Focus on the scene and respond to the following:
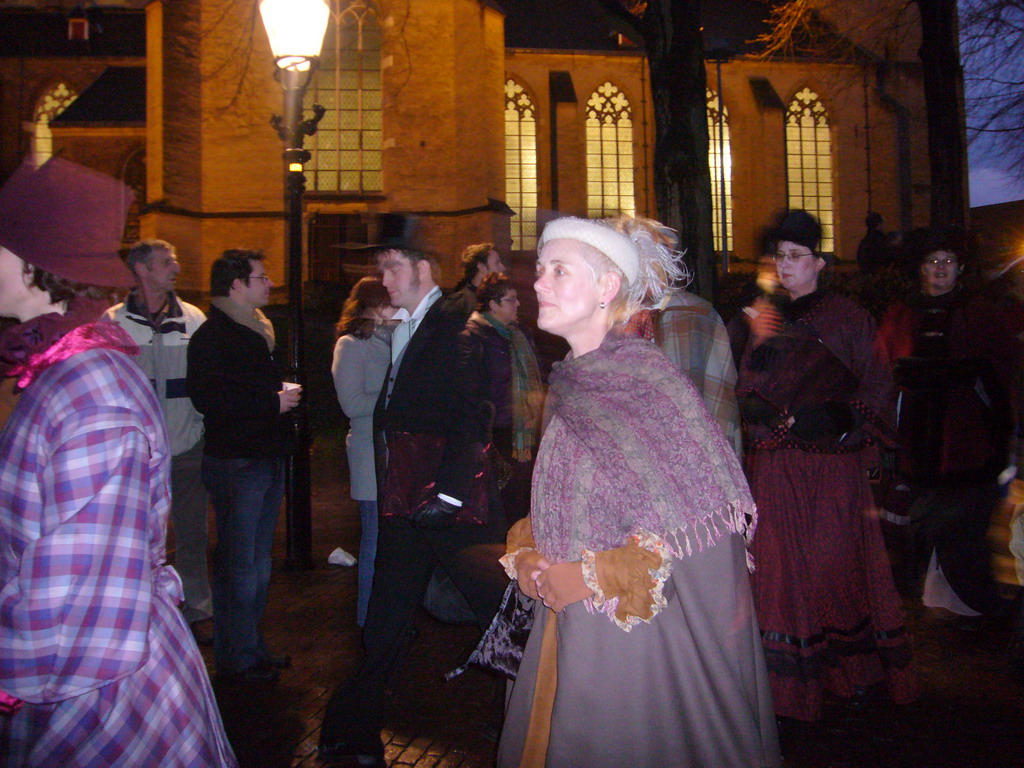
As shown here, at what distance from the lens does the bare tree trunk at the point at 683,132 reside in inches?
320

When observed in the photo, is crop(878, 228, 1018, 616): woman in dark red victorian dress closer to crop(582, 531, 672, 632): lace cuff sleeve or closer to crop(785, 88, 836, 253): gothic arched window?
crop(582, 531, 672, 632): lace cuff sleeve

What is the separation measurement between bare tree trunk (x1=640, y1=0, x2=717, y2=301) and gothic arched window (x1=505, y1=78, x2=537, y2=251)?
20278 millimetres

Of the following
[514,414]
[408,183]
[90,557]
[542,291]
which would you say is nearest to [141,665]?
[90,557]

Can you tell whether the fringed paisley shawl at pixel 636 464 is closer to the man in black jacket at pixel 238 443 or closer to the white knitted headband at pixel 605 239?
the white knitted headband at pixel 605 239

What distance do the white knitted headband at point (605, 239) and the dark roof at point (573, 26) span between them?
2854 cm

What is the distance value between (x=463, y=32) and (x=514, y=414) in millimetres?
19810

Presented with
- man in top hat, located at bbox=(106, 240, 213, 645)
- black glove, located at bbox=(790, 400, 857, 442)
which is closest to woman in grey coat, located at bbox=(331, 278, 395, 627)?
man in top hat, located at bbox=(106, 240, 213, 645)

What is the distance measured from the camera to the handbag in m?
2.46

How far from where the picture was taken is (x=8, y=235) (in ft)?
6.34

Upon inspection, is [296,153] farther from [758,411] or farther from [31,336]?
[31,336]

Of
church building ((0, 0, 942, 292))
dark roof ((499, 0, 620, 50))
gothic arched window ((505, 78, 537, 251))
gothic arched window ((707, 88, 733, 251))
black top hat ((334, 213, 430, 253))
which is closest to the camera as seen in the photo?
black top hat ((334, 213, 430, 253))

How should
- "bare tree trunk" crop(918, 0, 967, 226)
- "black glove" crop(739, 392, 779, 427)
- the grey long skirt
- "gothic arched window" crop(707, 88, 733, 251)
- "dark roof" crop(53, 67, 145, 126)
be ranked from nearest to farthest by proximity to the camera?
the grey long skirt, "black glove" crop(739, 392, 779, 427), "bare tree trunk" crop(918, 0, 967, 226), "dark roof" crop(53, 67, 145, 126), "gothic arched window" crop(707, 88, 733, 251)

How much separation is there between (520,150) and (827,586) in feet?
87.6

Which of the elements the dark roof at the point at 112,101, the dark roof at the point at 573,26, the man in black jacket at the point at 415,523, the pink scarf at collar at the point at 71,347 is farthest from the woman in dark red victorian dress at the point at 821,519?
the dark roof at the point at 112,101
